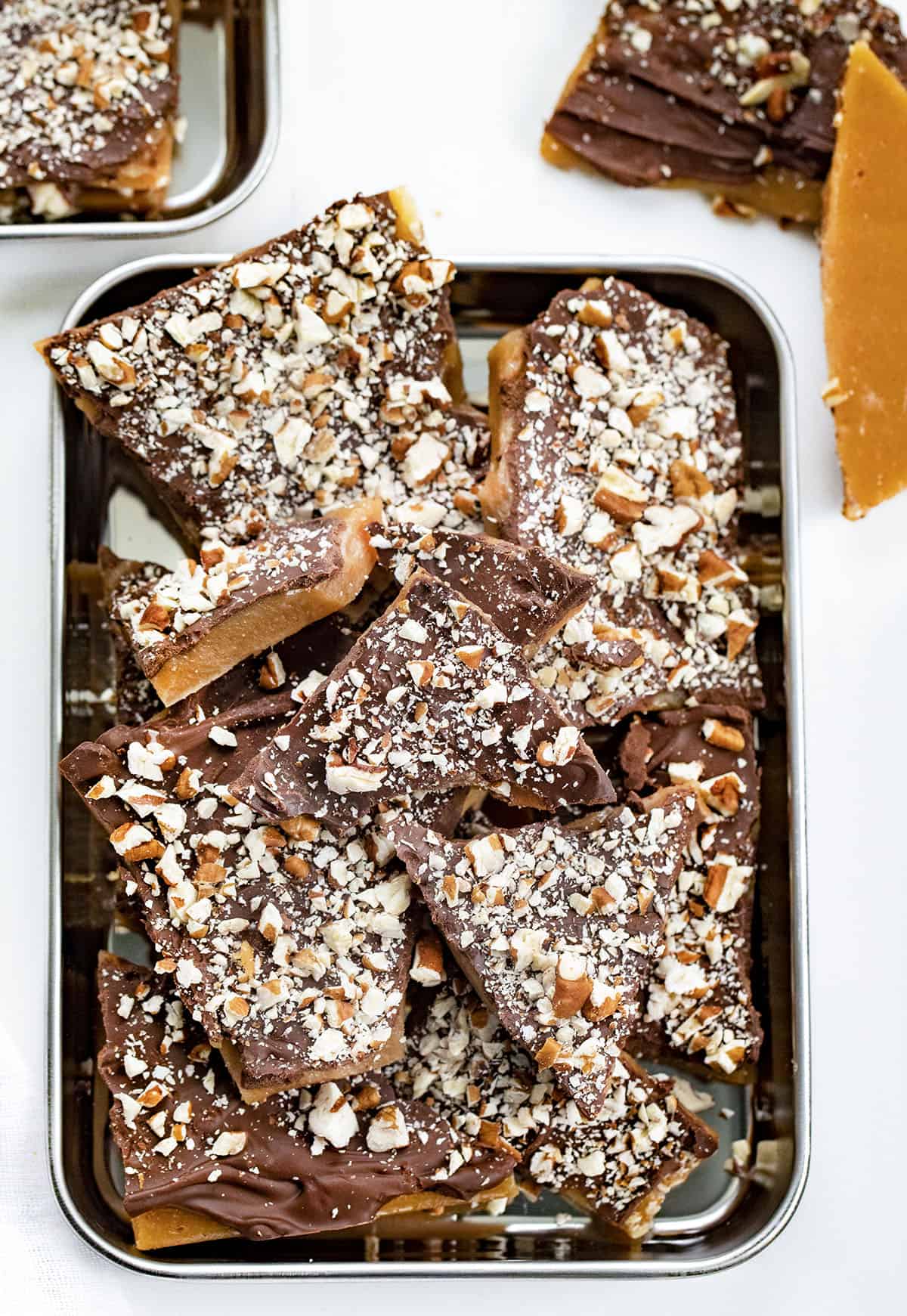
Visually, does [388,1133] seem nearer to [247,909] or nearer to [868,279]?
[247,909]

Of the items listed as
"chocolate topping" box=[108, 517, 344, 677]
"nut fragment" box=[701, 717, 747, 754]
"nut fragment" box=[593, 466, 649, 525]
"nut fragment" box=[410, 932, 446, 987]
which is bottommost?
"nut fragment" box=[410, 932, 446, 987]

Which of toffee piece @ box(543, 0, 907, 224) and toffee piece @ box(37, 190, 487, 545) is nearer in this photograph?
toffee piece @ box(37, 190, 487, 545)

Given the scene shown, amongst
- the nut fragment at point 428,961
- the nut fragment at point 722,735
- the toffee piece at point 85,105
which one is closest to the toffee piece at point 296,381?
the toffee piece at point 85,105

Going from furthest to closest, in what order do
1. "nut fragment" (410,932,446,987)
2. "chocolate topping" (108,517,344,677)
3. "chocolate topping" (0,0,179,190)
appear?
"chocolate topping" (0,0,179,190) < "nut fragment" (410,932,446,987) < "chocolate topping" (108,517,344,677)

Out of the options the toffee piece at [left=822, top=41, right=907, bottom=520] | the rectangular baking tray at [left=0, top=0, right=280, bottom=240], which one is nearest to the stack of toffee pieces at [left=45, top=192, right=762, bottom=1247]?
the toffee piece at [left=822, top=41, right=907, bottom=520]

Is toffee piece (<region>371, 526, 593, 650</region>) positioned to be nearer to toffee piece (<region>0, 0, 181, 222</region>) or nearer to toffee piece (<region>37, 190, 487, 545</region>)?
toffee piece (<region>37, 190, 487, 545</region>)

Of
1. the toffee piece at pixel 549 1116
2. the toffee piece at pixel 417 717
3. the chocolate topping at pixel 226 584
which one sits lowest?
the toffee piece at pixel 549 1116

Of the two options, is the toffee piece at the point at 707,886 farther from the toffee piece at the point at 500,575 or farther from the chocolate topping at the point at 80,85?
the chocolate topping at the point at 80,85

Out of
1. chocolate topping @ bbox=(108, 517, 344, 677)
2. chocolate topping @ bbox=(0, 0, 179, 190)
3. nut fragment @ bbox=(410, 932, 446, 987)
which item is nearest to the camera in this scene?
chocolate topping @ bbox=(108, 517, 344, 677)
